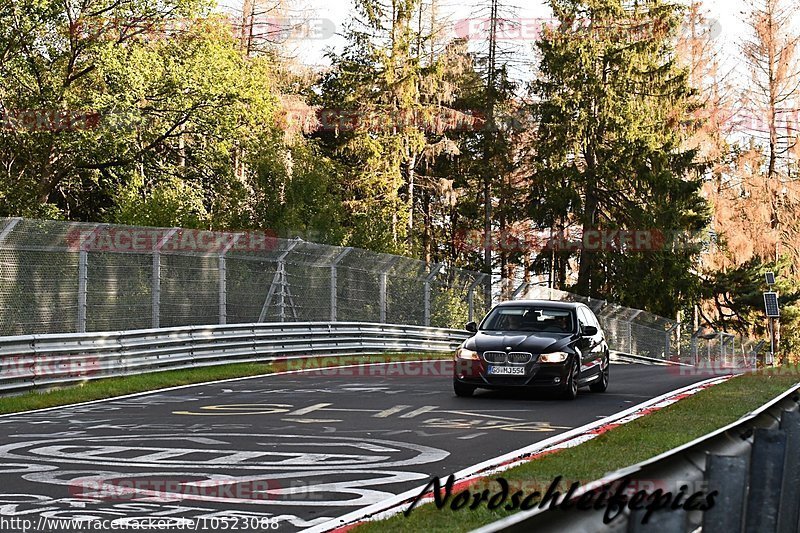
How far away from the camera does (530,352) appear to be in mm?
15820

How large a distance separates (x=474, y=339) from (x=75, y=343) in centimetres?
626

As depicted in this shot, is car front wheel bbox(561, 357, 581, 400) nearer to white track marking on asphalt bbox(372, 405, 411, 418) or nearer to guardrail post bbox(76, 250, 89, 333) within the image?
white track marking on asphalt bbox(372, 405, 411, 418)

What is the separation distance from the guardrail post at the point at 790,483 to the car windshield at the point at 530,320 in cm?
1223

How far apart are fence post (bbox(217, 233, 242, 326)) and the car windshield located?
307 inches

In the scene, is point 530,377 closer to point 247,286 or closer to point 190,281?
point 190,281

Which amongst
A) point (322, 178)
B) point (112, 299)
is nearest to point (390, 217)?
point (322, 178)

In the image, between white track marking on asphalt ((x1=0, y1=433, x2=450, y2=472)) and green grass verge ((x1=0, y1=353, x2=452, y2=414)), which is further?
green grass verge ((x1=0, y1=353, x2=452, y2=414))

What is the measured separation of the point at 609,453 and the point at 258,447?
3214 millimetres

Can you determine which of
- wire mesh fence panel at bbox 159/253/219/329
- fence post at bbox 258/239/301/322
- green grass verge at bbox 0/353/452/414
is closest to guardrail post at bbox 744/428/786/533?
green grass verge at bbox 0/353/452/414

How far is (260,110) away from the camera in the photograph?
35625 mm

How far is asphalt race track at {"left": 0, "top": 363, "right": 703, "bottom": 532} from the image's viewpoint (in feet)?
25.0

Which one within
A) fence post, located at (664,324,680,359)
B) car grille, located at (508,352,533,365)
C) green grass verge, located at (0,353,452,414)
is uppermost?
car grille, located at (508,352,533,365)

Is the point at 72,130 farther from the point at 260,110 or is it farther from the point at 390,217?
the point at 390,217

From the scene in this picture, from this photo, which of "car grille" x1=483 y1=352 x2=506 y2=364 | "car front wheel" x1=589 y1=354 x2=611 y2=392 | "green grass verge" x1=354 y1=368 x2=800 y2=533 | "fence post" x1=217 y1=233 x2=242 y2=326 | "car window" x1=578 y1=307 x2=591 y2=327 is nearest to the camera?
"green grass verge" x1=354 y1=368 x2=800 y2=533
